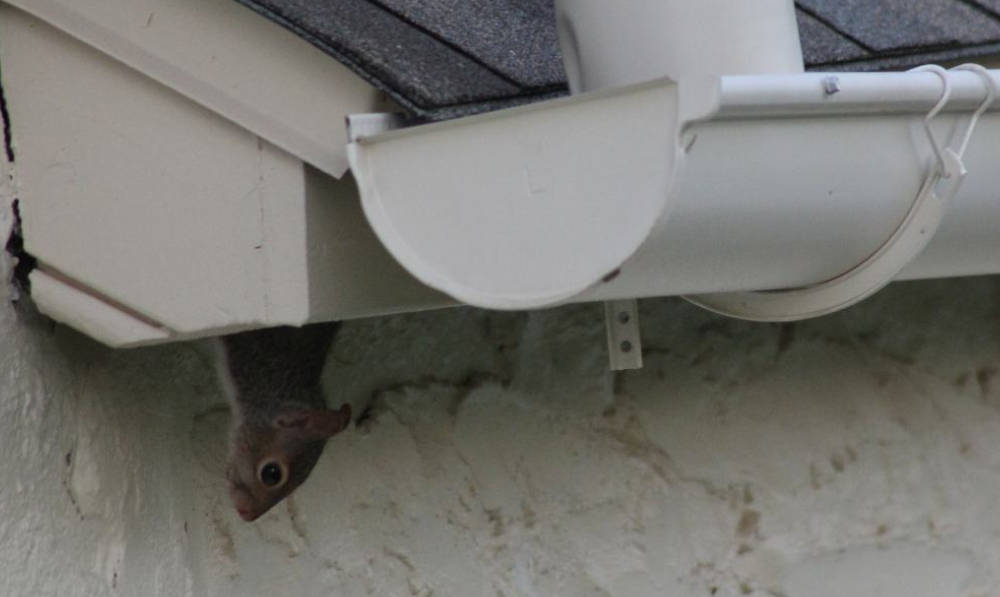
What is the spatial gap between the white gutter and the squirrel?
1.98 ft

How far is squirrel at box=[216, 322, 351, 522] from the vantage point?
1.91 meters

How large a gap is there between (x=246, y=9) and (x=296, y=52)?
0.21ft

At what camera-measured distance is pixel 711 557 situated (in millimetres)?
2184

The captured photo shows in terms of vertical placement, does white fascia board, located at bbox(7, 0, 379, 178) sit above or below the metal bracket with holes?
above

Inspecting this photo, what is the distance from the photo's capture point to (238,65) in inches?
59.7

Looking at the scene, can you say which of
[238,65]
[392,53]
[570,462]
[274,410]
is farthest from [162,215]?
[570,462]

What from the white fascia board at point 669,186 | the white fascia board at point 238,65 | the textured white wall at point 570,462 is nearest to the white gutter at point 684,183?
the white fascia board at point 669,186

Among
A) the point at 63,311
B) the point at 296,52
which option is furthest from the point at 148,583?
the point at 296,52

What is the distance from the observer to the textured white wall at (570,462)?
1.83 meters

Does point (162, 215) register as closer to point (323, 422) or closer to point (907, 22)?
point (323, 422)

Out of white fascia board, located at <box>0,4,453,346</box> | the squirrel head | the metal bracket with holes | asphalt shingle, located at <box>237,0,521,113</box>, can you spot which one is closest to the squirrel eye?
the squirrel head

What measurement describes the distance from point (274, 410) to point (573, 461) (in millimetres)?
420

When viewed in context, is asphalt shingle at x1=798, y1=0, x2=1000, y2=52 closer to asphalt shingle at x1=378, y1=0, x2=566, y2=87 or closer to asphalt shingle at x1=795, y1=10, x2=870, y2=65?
asphalt shingle at x1=795, y1=10, x2=870, y2=65

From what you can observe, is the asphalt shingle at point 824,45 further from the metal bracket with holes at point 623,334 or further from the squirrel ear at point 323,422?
the squirrel ear at point 323,422
